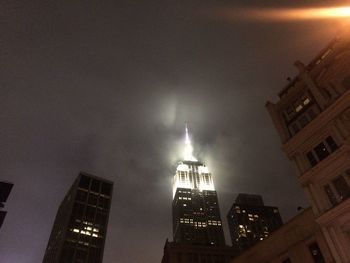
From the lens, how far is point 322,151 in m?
31.4

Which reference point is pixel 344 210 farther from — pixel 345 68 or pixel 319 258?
pixel 345 68

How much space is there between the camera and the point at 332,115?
31.0 meters

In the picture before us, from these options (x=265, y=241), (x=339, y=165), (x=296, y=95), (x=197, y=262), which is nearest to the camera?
(x=339, y=165)

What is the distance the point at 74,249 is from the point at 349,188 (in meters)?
184

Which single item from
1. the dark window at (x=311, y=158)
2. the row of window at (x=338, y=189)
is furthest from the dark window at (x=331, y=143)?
the row of window at (x=338, y=189)

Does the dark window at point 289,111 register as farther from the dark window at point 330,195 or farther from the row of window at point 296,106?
the dark window at point 330,195

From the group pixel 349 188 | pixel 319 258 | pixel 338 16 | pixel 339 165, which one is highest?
pixel 338 16

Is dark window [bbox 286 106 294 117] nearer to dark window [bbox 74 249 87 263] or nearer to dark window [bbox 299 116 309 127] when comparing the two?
dark window [bbox 299 116 309 127]

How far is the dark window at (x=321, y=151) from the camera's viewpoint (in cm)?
3107

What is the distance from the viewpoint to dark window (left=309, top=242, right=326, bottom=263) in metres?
32.2

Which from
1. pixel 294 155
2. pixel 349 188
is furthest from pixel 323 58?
pixel 349 188

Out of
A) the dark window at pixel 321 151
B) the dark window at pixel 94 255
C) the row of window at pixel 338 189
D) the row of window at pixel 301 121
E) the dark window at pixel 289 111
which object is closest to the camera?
the row of window at pixel 338 189

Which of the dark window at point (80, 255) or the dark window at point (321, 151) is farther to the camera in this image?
the dark window at point (80, 255)

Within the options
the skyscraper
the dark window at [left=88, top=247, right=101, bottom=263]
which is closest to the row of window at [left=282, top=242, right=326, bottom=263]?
the skyscraper
